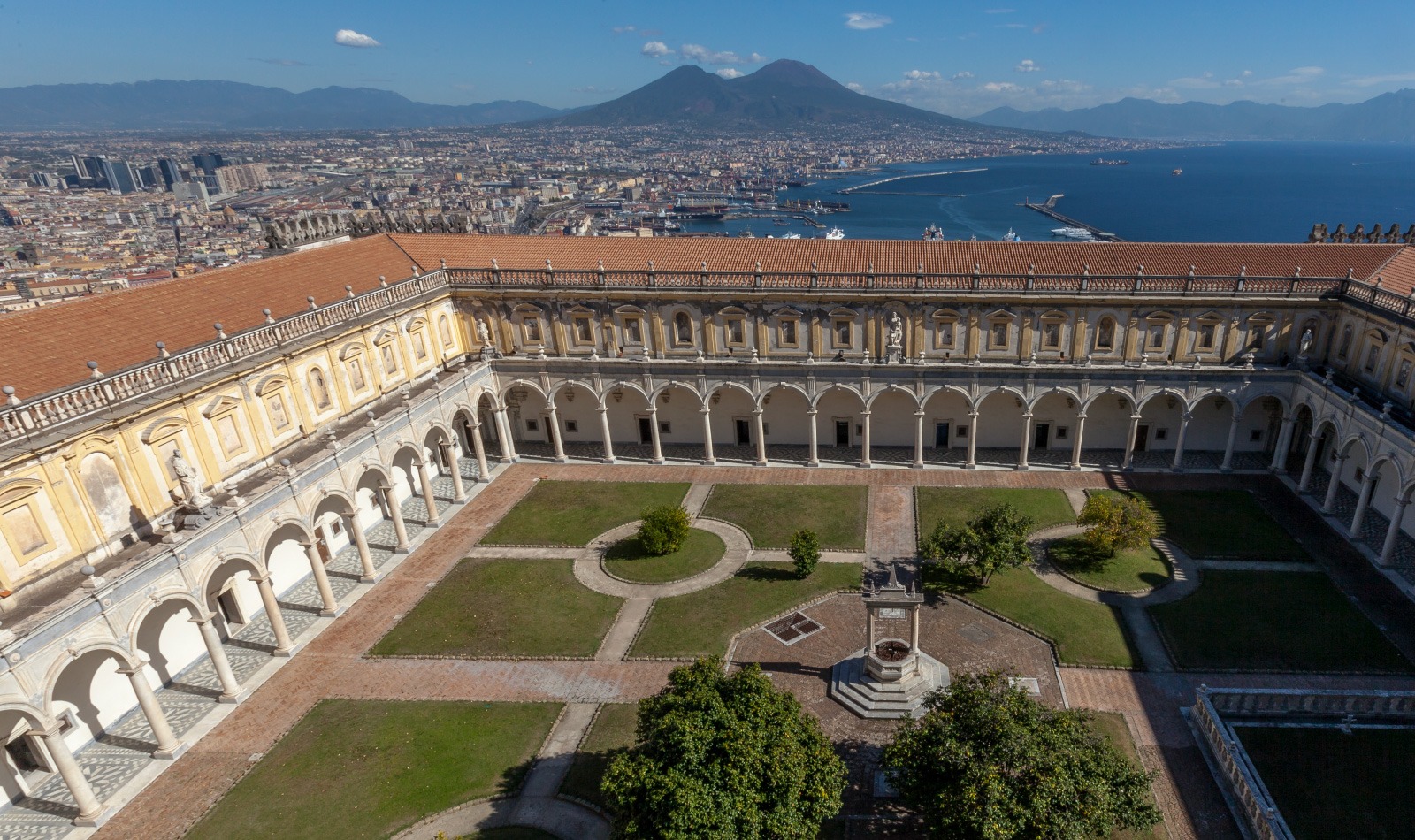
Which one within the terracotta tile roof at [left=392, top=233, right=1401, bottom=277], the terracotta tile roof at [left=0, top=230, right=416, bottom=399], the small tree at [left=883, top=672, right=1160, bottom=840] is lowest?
the small tree at [left=883, top=672, right=1160, bottom=840]

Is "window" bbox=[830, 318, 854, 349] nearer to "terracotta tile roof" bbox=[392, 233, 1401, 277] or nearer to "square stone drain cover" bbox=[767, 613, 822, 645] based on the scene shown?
"terracotta tile roof" bbox=[392, 233, 1401, 277]

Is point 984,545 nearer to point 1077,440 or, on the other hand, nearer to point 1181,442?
point 1077,440

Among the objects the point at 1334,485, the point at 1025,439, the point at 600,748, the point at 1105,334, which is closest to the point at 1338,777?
the point at 1334,485

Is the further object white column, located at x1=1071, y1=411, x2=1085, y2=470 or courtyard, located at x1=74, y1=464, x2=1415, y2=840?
white column, located at x1=1071, y1=411, x2=1085, y2=470

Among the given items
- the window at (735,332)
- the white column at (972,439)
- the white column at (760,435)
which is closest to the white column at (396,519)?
the window at (735,332)

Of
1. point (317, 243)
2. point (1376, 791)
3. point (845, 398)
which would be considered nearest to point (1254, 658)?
point (1376, 791)

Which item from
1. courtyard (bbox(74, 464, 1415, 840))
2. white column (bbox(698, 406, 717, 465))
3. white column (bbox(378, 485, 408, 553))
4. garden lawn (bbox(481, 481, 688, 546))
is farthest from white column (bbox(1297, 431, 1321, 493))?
white column (bbox(378, 485, 408, 553))
